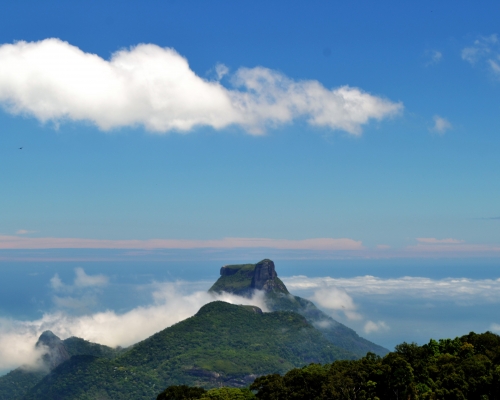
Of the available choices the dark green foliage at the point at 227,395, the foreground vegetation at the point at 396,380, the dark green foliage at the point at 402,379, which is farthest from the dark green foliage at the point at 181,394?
the dark green foliage at the point at 402,379

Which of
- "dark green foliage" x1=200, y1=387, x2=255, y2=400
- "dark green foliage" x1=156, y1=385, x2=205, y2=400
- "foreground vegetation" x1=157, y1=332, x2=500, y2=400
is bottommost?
"dark green foliage" x1=156, y1=385, x2=205, y2=400

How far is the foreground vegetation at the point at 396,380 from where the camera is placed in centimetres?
7462

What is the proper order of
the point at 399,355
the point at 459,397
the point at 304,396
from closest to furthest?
the point at 459,397 → the point at 304,396 → the point at 399,355

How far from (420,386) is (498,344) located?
21118 millimetres

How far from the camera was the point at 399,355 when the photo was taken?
8525cm

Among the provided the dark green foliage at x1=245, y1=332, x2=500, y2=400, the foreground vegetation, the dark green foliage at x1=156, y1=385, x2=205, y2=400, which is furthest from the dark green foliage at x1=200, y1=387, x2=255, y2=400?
the dark green foliage at x1=156, y1=385, x2=205, y2=400

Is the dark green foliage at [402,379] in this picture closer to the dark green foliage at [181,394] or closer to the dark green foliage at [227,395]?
the dark green foliage at [227,395]

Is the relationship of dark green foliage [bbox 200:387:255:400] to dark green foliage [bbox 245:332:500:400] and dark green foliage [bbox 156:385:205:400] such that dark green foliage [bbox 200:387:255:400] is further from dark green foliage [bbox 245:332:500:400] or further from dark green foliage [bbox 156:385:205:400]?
dark green foliage [bbox 156:385:205:400]

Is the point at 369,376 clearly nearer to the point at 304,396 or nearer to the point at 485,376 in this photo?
the point at 304,396

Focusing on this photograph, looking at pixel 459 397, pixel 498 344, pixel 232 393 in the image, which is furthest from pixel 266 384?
A: pixel 498 344

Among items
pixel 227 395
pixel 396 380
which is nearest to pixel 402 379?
pixel 396 380

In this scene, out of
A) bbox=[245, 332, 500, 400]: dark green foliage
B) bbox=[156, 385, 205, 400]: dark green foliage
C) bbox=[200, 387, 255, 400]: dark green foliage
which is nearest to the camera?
bbox=[245, 332, 500, 400]: dark green foliage

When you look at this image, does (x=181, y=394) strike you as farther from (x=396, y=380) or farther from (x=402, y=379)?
(x=402, y=379)

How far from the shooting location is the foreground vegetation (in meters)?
74.6
